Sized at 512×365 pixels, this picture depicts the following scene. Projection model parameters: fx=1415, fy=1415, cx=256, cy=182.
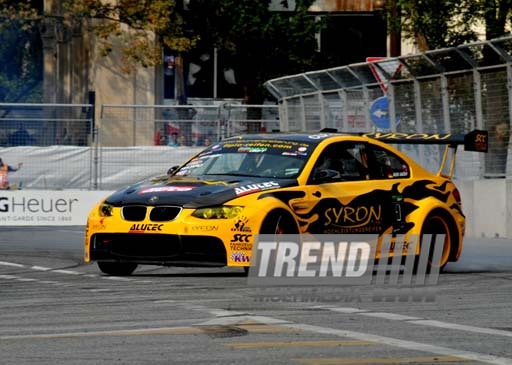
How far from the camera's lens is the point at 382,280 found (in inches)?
495

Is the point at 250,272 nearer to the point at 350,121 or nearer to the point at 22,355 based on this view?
the point at 22,355

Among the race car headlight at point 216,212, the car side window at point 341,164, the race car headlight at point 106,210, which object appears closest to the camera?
the race car headlight at point 216,212

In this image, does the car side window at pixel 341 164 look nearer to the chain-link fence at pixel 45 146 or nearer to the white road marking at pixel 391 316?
the white road marking at pixel 391 316

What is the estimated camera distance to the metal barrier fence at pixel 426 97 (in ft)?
66.4

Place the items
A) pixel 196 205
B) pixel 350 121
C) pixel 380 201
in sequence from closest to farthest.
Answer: pixel 196 205 → pixel 380 201 → pixel 350 121

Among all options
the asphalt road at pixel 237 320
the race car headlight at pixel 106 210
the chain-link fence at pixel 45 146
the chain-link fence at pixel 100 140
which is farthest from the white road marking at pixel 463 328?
the chain-link fence at pixel 45 146

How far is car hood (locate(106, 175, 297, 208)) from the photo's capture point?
12.3 m

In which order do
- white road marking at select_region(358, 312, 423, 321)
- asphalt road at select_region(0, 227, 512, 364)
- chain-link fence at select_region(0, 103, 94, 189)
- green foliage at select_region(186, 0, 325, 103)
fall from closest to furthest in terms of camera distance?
1. asphalt road at select_region(0, 227, 512, 364)
2. white road marking at select_region(358, 312, 423, 321)
3. chain-link fence at select_region(0, 103, 94, 189)
4. green foliage at select_region(186, 0, 325, 103)

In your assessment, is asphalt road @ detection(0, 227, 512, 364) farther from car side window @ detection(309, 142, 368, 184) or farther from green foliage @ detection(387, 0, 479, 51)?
green foliage @ detection(387, 0, 479, 51)

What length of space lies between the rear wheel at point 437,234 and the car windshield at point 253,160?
4.64 ft

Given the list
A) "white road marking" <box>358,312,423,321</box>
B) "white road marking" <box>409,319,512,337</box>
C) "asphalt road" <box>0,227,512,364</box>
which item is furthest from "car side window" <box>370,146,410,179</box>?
"white road marking" <box>409,319,512,337</box>

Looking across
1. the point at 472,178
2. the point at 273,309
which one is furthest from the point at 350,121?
the point at 273,309

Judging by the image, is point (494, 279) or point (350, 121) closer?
point (494, 279)

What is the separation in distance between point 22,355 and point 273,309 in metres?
2.70
